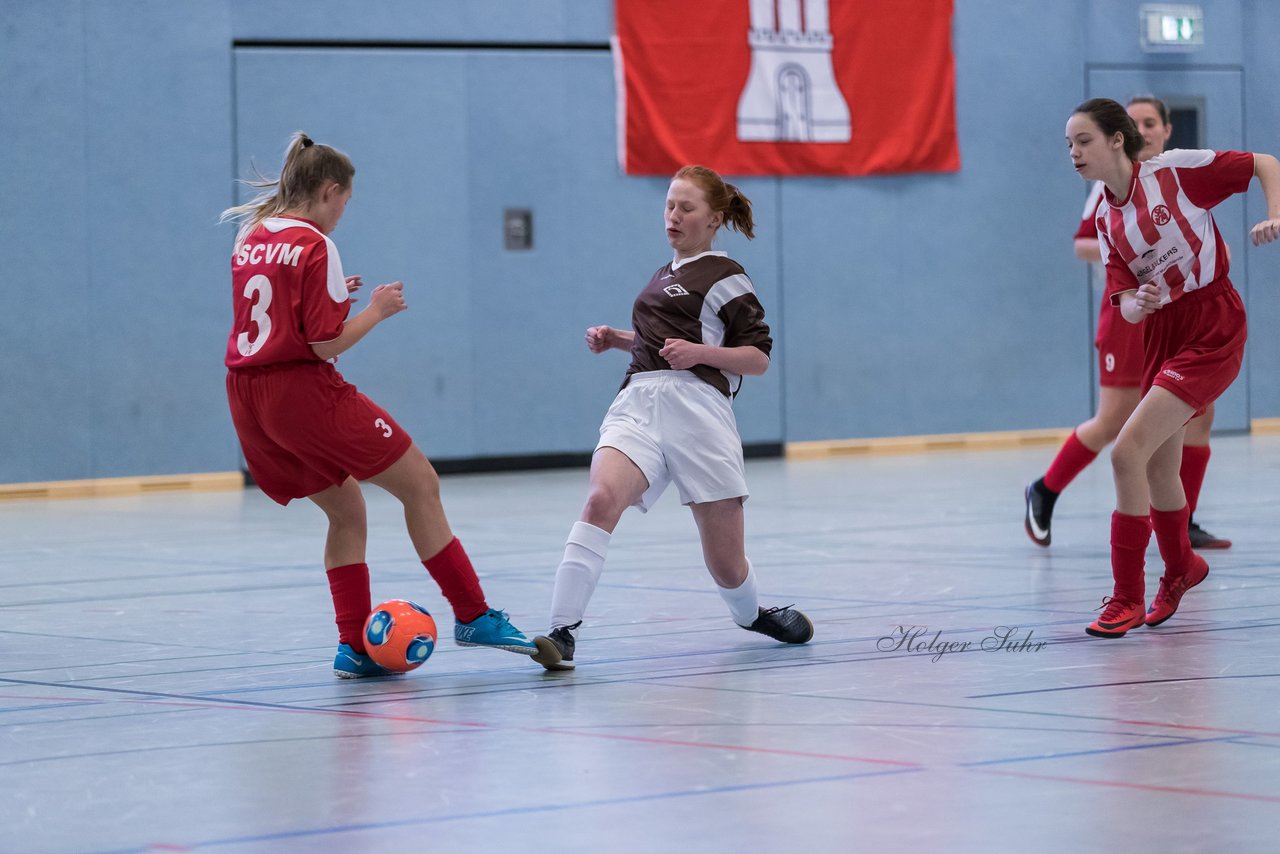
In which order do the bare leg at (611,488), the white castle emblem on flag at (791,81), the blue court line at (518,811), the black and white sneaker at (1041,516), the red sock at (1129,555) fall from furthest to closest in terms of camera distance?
the white castle emblem on flag at (791,81) < the black and white sneaker at (1041,516) < the red sock at (1129,555) < the bare leg at (611,488) < the blue court line at (518,811)

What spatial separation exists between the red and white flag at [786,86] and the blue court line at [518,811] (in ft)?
36.9

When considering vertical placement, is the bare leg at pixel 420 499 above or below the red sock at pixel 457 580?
above

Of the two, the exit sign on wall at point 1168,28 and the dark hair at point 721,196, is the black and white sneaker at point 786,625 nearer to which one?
the dark hair at point 721,196

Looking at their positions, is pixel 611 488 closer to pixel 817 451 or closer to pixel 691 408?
pixel 691 408

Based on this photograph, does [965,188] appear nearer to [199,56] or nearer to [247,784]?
[199,56]

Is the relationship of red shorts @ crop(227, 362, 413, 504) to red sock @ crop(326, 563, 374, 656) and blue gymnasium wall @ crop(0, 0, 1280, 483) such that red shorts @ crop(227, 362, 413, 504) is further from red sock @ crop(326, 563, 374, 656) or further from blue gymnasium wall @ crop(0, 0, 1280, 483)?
blue gymnasium wall @ crop(0, 0, 1280, 483)

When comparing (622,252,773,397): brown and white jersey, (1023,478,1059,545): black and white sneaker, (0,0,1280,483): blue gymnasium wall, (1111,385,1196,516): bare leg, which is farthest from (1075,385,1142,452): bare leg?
(0,0,1280,483): blue gymnasium wall

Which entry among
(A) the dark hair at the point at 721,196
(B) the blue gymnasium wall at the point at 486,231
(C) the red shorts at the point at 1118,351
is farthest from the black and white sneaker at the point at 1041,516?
(B) the blue gymnasium wall at the point at 486,231

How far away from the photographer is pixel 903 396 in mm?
15898

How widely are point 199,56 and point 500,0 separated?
7.51 feet

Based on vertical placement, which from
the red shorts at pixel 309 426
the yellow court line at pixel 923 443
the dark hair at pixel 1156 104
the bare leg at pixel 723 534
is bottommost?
the yellow court line at pixel 923 443

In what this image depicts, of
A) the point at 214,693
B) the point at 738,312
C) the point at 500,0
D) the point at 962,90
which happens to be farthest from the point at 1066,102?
the point at 214,693

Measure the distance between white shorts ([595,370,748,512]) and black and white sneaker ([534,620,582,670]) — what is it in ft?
1.44

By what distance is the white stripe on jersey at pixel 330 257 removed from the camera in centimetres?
499
